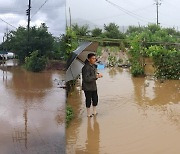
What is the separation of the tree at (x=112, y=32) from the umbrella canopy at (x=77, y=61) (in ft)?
61.9

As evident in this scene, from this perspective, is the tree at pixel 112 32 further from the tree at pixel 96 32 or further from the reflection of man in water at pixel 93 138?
the reflection of man in water at pixel 93 138

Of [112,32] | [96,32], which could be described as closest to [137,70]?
[112,32]

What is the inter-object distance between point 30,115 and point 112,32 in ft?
65.3

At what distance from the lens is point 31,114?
6.28 metres

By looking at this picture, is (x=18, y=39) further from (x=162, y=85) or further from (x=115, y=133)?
(x=162, y=85)

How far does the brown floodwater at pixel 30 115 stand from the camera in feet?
13.5

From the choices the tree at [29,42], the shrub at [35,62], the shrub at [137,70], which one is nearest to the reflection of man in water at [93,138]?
the shrub at [35,62]

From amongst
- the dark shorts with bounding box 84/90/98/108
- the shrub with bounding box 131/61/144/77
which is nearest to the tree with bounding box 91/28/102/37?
the shrub with bounding box 131/61/144/77

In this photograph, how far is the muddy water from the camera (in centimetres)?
422

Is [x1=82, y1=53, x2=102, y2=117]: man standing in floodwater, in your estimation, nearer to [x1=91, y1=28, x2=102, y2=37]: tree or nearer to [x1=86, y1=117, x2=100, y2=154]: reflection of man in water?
[x1=86, y1=117, x2=100, y2=154]: reflection of man in water

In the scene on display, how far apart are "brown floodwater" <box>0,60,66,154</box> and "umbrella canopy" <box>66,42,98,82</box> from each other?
35cm

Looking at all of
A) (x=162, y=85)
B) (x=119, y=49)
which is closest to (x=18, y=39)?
(x=162, y=85)

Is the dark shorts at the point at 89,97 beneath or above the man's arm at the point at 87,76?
beneath

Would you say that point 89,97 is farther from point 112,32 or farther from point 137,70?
point 112,32
